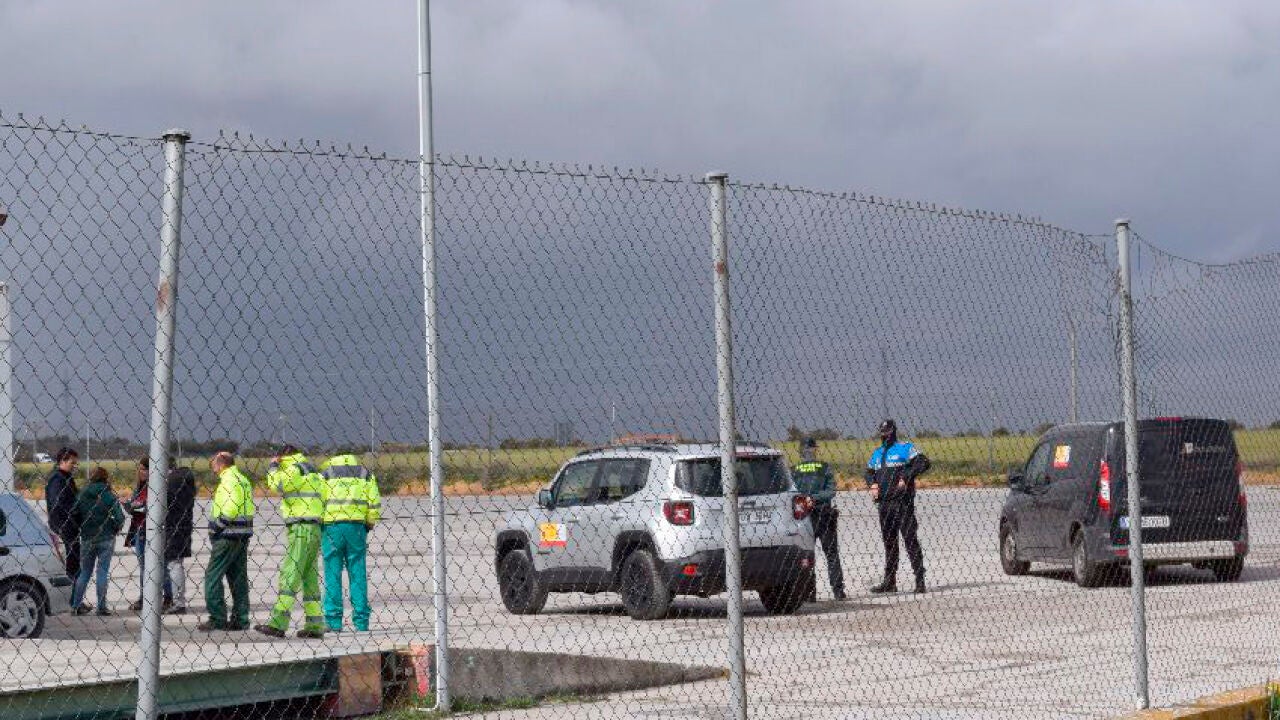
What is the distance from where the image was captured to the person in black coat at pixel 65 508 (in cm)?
1828

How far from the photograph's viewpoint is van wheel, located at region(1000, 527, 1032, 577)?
22895 mm

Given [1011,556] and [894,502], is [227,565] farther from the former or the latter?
[1011,556]

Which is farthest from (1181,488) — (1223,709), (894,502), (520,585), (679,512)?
(1223,709)

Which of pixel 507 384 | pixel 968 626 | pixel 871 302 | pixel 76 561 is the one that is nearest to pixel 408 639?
pixel 968 626

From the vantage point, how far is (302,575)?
16828 millimetres

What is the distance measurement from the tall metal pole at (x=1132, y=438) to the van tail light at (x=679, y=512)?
7738 mm

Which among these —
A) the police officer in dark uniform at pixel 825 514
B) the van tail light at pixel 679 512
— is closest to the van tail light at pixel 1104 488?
the police officer in dark uniform at pixel 825 514

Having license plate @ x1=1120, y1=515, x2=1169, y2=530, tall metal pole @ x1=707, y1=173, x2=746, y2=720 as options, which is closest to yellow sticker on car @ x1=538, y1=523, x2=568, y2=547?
license plate @ x1=1120, y1=515, x2=1169, y2=530

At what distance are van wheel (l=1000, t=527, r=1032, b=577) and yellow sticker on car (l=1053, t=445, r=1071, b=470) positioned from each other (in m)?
1.48

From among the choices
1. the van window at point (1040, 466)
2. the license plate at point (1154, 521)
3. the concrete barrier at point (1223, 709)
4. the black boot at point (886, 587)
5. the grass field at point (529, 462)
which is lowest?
the black boot at point (886, 587)

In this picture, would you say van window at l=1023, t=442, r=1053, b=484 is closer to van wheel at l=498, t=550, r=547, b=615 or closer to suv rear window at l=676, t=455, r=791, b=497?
suv rear window at l=676, t=455, r=791, b=497

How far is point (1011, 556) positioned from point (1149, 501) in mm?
3207

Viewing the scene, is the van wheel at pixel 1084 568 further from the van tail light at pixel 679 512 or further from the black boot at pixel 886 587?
the van tail light at pixel 679 512

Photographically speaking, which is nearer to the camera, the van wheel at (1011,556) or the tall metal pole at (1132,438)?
the tall metal pole at (1132,438)
